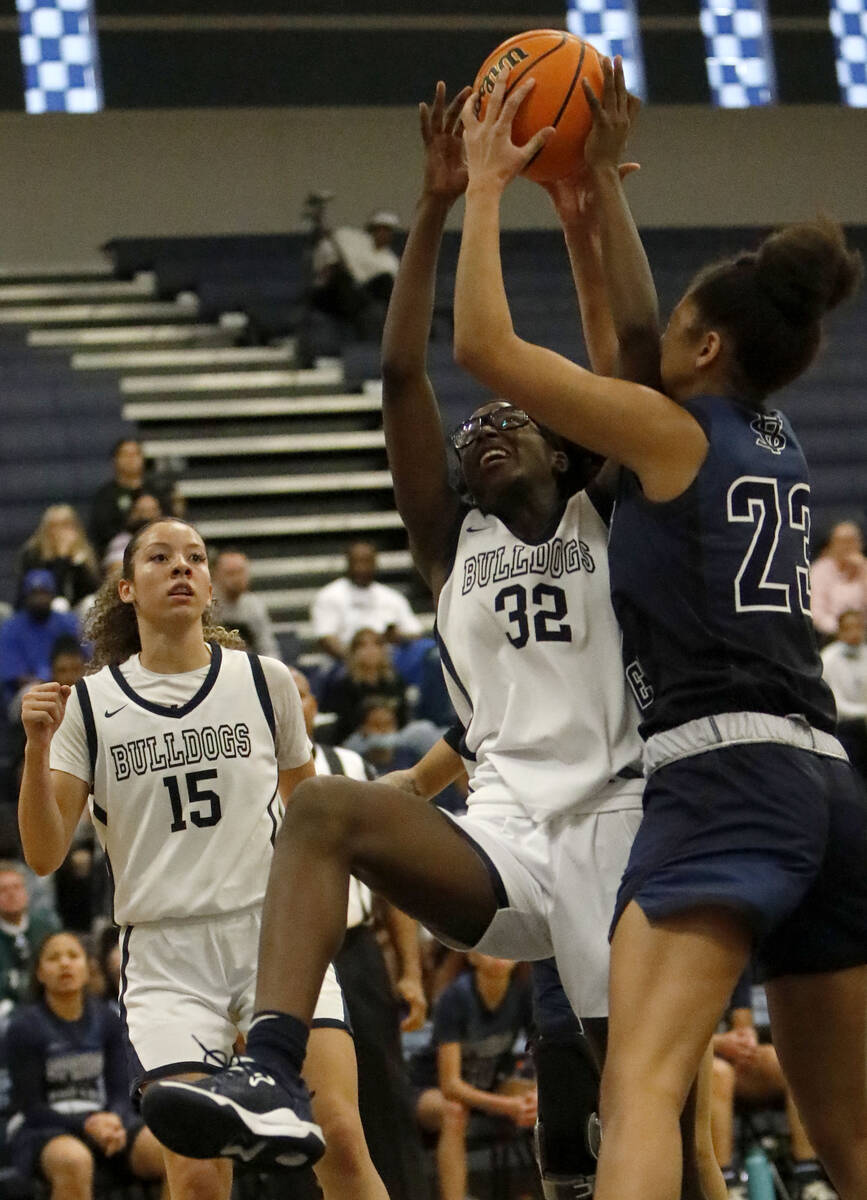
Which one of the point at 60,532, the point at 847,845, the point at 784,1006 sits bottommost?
the point at 784,1006

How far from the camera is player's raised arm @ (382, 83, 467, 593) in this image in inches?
137

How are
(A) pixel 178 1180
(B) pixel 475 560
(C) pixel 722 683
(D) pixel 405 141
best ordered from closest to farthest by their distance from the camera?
(C) pixel 722 683, (B) pixel 475 560, (A) pixel 178 1180, (D) pixel 405 141

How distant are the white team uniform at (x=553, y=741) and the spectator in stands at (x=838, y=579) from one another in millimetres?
6422

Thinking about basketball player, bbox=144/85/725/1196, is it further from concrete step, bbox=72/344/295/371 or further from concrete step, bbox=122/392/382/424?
concrete step, bbox=72/344/295/371

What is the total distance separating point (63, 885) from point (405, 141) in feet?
31.1

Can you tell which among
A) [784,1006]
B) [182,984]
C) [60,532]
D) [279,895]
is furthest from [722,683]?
[60,532]

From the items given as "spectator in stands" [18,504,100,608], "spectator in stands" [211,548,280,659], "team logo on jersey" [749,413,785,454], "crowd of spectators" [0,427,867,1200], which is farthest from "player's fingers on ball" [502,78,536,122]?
"spectator in stands" [18,504,100,608]

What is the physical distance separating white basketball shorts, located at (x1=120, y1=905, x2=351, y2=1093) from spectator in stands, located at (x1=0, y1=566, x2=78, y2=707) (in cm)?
470

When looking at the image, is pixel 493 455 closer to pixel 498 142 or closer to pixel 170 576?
pixel 498 142

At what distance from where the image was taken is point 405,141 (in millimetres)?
15539

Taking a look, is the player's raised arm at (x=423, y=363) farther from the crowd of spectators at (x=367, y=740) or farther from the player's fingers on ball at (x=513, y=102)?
the crowd of spectators at (x=367, y=740)

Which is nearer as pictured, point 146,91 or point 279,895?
point 279,895

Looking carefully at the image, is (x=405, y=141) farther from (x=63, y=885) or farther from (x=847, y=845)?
(x=847, y=845)

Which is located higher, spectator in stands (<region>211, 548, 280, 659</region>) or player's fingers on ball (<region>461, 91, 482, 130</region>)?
spectator in stands (<region>211, 548, 280, 659</region>)
